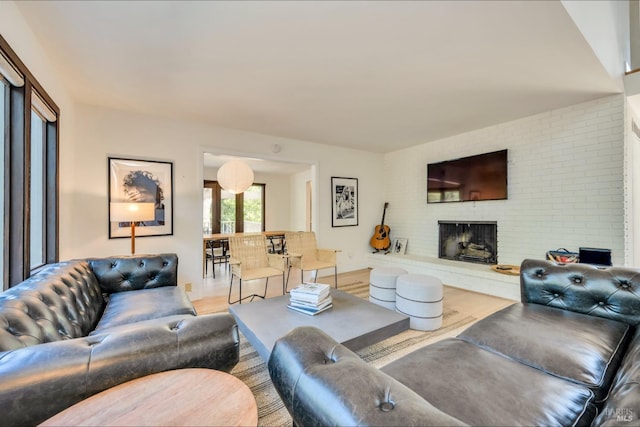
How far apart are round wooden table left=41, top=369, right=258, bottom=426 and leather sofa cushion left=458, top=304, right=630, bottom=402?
1258 millimetres

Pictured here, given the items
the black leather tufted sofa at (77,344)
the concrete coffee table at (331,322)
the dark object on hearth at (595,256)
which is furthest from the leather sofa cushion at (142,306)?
the dark object on hearth at (595,256)

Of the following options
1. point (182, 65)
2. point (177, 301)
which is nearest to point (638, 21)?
point (182, 65)

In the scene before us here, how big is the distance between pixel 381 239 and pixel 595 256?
305 centimetres

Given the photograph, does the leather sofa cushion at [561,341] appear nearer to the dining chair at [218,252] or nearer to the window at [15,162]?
the window at [15,162]

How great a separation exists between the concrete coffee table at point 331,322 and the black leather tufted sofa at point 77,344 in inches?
19.3

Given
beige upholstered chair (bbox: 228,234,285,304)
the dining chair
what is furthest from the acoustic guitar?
the dining chair

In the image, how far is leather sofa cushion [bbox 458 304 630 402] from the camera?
1143 millimetres

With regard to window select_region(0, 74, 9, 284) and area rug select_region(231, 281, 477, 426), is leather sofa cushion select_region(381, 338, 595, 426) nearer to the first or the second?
area rug select_region(231, 281, 477, 426)

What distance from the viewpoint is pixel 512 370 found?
45.7 inches

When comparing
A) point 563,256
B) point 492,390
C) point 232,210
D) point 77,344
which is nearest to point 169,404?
point 77,344

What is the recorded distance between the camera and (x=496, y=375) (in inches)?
44.2

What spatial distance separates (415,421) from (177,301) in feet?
6.67

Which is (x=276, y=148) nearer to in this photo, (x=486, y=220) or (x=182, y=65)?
(x=182, y=65)

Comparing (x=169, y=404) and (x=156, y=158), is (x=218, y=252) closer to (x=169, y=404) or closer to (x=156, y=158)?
(x=156, y=158)
